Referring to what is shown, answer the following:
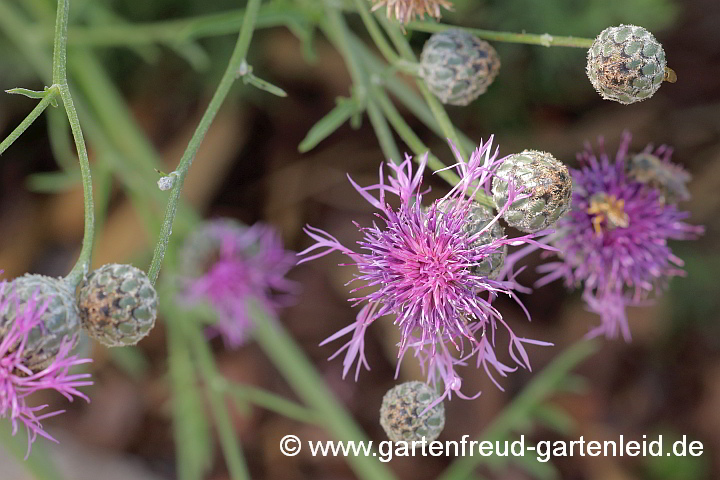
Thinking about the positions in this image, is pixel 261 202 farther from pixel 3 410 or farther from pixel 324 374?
pixel 3 410

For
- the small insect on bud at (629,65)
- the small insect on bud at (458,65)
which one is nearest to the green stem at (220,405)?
the small insect on bud at (458,65)

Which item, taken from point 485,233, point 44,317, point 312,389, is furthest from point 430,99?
point 312,389

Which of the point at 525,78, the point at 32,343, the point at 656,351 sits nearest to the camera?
the point at 32,343

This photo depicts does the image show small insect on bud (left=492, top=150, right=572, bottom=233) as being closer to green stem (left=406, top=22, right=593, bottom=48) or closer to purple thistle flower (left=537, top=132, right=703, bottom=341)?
green stem (left=406, top=22, right=593, bottom=48)

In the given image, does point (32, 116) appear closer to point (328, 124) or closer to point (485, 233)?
point (328, 124)

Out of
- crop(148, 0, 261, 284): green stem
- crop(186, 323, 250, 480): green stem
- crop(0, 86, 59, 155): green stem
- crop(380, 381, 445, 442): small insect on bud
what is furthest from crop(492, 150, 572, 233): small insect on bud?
crop(186, 323, 250, 480): green stem

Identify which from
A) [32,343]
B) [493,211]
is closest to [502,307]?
[493,211]
